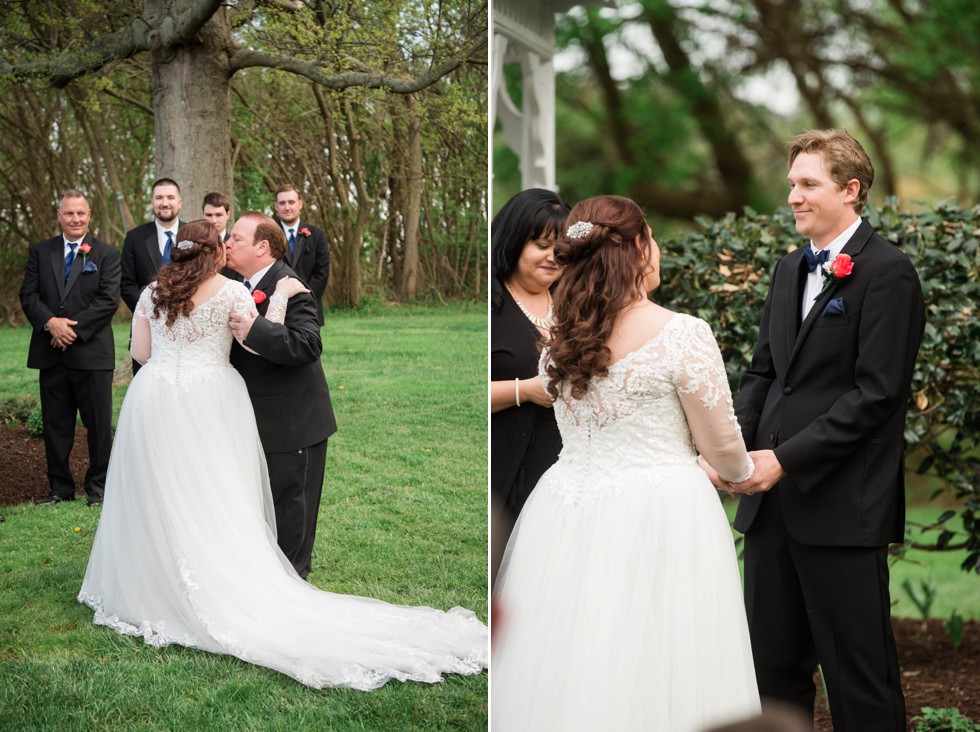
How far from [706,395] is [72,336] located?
6.32 ft

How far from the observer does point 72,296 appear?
10.4 feet

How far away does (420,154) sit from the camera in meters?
3.18

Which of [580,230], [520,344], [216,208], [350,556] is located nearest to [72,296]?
[216,208]

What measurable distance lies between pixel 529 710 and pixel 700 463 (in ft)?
2.55

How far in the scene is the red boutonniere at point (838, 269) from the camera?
282cm

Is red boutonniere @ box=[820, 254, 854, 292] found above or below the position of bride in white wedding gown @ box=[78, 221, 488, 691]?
above

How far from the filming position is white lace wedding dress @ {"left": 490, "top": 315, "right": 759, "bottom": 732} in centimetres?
247

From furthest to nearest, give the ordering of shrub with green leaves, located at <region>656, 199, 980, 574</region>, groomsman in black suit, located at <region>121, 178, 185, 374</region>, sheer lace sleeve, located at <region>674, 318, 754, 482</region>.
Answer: shrub with green leaves, located at <region>656, 199, 980, 574</region>
groomsman in black suit, located at <region>121, 178, 185, 374</region>
sheer lace sleeve, located at <region>674, 318, 754, 482</region>

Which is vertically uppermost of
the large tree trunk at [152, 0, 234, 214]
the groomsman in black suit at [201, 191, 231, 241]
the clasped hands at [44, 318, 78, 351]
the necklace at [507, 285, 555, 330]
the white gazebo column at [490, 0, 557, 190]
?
the white gazebo column at [490, 0, 557, 190]

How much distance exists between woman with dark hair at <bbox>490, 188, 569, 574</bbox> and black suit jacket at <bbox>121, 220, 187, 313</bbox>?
101 centimetres

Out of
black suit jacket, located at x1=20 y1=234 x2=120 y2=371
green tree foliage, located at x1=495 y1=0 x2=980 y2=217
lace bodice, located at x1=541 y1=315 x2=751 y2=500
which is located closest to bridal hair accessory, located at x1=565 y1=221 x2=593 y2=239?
lace bodice, located at x1=541 y1=315 x2=751 y2=500

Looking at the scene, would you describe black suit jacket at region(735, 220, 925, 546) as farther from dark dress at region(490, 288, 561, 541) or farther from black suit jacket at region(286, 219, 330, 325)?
black suit jacket at region(286, 219, 330, 325)

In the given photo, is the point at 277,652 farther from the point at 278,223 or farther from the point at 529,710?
the point at 278,223

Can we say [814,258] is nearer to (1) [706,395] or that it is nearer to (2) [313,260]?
(1) [706,395]
